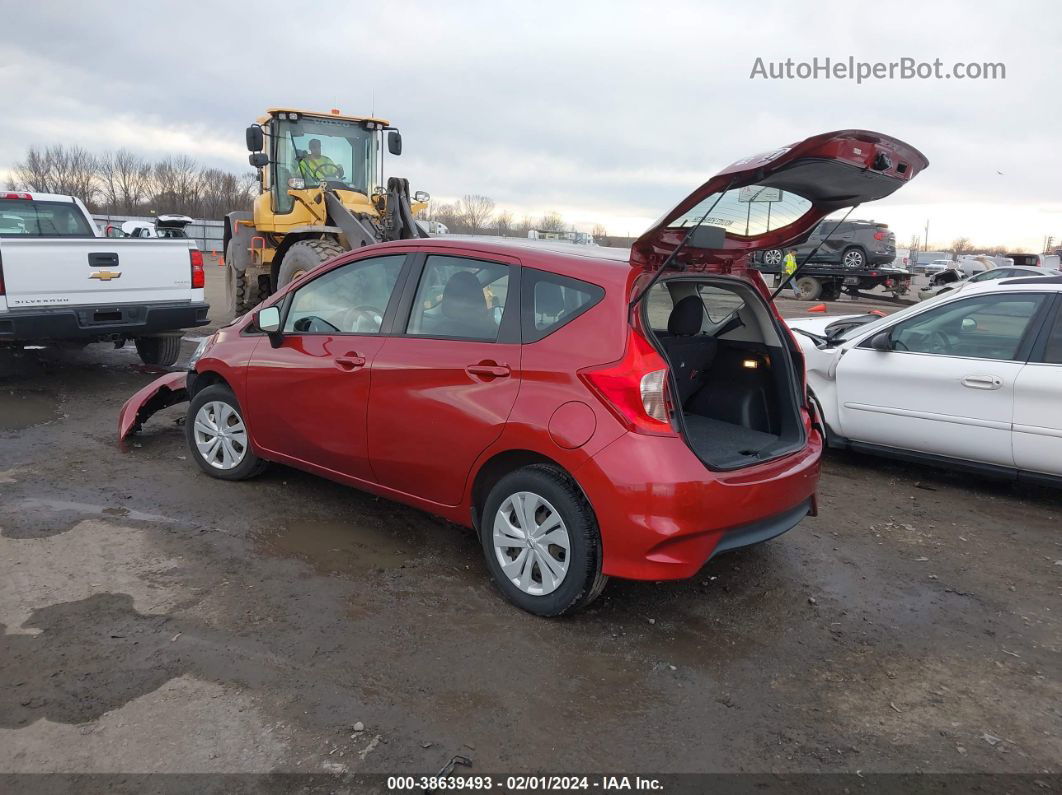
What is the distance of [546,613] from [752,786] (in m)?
1.17

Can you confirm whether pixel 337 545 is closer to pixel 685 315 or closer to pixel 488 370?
pixel 488 370

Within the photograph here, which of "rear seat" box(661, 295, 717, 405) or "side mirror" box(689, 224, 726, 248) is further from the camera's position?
"rear seat" box(661, 295, 717, 405)

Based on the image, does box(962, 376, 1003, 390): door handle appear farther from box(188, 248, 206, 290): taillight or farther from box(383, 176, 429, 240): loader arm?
box(188, 248, 206, 290): taillight

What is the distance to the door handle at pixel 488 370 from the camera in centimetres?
349

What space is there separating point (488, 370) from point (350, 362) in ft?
3.26

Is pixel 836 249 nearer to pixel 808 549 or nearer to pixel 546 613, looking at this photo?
pixel 808 549

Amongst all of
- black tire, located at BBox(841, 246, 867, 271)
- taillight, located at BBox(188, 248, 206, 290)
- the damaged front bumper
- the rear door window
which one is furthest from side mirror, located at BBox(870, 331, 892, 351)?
black tire, located at BBox(841, 246, 867, 271)

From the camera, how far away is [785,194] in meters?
3.68

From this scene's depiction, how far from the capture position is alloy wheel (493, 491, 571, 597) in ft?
11.0

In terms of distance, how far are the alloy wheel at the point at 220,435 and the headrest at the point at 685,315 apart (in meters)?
2.80

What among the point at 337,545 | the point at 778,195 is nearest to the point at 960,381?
the point at 778,195

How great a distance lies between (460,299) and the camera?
3838 mm

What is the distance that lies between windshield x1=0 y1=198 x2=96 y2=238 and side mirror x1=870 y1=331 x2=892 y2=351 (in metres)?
8.37

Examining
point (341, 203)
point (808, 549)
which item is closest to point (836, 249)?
point (341, 203)
